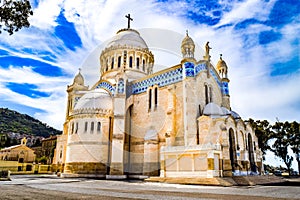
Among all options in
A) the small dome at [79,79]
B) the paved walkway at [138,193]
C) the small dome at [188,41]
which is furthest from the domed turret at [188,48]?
the small dome at [79,79]

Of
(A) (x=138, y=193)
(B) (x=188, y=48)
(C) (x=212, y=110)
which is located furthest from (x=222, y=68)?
(A) (x=138, y=193)

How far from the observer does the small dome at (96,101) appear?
80.7ft

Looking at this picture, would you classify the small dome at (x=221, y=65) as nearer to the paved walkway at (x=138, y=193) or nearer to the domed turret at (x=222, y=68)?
the domed turret at (x=222, y=68)

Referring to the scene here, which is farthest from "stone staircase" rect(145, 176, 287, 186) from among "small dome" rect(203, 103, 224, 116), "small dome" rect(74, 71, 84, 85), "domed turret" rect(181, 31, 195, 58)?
"small dome" rect(74, 71, 84, 85)

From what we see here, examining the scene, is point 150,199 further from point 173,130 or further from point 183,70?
point 183,70

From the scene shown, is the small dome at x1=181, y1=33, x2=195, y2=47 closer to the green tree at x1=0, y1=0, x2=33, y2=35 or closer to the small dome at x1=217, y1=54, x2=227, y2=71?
the small dome at x1=217, y1=54, x2=227, y2=71

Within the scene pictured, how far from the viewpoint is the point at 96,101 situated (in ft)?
81.7

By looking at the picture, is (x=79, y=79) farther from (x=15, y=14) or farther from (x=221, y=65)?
(x=15, y=14)

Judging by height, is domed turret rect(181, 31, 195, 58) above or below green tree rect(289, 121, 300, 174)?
above

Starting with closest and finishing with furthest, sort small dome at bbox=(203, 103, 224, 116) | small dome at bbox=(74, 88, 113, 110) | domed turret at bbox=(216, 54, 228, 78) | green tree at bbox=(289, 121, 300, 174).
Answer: small dome at bbox=(203, 103, 224, 116)
small dome at bbox=(74, 88, 113, 110)
domed turret at bbox=(216, 54, 228, 78)
green tree at bbox=(289, 121, 300, 174)

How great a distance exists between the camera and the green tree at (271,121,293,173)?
34.5m

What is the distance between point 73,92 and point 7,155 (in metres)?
35.4

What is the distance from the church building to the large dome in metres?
3.14

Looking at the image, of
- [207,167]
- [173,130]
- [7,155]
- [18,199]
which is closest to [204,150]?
[207,167]
